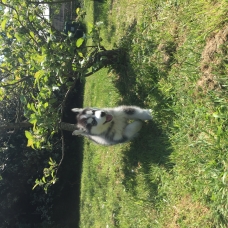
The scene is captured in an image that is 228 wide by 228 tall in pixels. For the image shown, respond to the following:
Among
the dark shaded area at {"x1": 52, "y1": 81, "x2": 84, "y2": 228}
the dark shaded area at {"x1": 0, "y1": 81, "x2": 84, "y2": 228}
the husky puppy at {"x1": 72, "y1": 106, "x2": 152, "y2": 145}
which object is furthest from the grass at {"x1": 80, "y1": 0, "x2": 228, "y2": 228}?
the dark shaded area at {"x1": 0, "y1": 81, "x2": 84, "y2": 228}

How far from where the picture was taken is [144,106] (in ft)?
17.7

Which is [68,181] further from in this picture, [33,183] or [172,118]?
[172,118]

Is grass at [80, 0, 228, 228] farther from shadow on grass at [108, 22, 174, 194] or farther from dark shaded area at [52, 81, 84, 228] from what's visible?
dark shaded area at [52, 81, 84, 228]

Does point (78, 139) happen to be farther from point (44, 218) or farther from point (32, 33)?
point (32, 33)

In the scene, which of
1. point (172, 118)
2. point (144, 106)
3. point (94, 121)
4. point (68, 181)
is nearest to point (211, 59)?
point (172, 118)

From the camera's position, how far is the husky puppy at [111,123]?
16.3 feet

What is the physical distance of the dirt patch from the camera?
11.4ft

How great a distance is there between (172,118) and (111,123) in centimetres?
116

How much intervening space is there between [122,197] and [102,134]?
4.94 feet

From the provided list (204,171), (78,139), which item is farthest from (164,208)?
(78,139)

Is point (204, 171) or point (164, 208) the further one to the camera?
point (164, 208)

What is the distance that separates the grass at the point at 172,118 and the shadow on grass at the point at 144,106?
0.02 metres

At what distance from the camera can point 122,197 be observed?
5.97 m

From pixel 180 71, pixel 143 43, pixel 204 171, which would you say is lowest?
pixel 204 171
